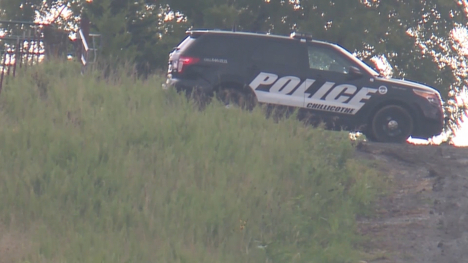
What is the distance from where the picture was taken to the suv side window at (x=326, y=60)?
46.6 feet

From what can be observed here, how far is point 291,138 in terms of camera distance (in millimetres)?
11430

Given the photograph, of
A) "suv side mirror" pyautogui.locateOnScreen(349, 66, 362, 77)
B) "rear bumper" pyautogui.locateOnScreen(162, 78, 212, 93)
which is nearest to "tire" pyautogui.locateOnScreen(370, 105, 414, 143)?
"suv side mirror" pyautogui.locateOnScreen(349, 66, 362, 77)

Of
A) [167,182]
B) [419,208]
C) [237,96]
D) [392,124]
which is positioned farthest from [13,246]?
[392,124]

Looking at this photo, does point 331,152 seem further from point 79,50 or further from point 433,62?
point 433,62

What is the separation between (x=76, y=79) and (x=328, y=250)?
6.74 meters

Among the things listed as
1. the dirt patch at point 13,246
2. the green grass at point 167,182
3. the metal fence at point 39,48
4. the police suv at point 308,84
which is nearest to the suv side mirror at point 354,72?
the police suv at point 308,84

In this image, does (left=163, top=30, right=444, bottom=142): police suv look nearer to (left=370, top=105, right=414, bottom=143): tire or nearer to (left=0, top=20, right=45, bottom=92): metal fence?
(left=370, top=105, right=414, bottom=143): tire

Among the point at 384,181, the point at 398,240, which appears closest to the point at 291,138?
the point at 384,181

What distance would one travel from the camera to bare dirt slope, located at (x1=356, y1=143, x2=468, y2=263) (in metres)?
8.33

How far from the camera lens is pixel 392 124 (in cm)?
1426

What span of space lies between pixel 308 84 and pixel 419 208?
4.75 m

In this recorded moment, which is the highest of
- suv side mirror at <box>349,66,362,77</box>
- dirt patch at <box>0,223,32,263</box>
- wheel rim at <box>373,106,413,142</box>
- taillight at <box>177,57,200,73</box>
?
suv side mirror at <box>349,66,362,77</box>

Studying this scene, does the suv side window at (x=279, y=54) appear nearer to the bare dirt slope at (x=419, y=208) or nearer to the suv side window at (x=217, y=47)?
the suv side window at (x=217, y=47)

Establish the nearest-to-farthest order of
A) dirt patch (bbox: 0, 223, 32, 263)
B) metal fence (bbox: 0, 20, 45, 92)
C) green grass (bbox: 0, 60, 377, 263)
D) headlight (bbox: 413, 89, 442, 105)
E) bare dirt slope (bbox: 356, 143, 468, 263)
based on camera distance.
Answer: dirt patch (bbox: 0, 223, 32, 263) < green grass (bbox: 0, 60, 377, 263) < bare dirt slope (bbox: 356, 143, 468, 263) < metal fence (bbox: 0, 20, 45, 92) < headlight (bbox: 413, 89, 442, 105)
